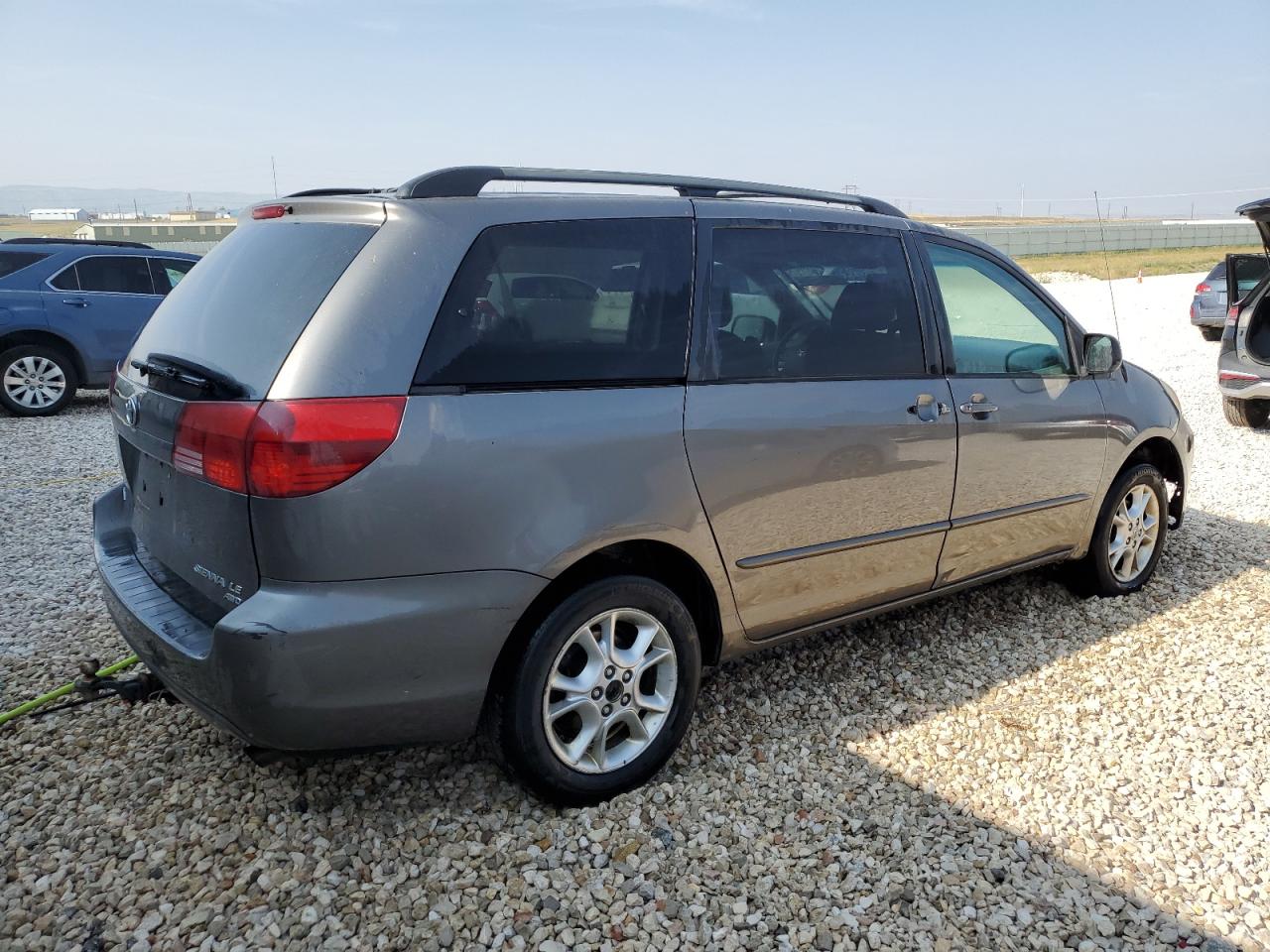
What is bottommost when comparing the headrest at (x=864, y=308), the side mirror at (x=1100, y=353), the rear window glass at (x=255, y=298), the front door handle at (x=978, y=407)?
the front door handle at (x=978, y=407)

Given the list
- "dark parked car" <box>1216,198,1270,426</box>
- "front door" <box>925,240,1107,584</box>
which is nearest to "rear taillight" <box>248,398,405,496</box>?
"front door" <box>925,240,1107,584</box>

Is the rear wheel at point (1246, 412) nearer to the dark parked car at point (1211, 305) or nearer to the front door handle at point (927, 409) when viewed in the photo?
the dark parked car at point (1211, 305)

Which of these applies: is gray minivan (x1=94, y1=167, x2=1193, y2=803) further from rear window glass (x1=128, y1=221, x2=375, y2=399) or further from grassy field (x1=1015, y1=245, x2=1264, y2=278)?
grassy field (x1=1015, y1=245, x2=1264, y2=278)

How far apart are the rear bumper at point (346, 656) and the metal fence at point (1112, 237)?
40905mm

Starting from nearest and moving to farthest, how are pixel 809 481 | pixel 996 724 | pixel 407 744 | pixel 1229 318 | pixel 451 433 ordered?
pixel 451 433
pixel 407 744
pixel 809 481
pixel 996 724
pixel 1229 318

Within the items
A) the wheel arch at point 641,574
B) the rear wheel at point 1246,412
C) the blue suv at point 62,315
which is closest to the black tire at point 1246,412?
the rear wheel at point 1246,412

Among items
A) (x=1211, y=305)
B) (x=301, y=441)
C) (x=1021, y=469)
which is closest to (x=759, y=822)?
(x=301, y=441)

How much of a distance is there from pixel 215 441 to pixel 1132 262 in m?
43.2

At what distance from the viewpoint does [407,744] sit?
261cm

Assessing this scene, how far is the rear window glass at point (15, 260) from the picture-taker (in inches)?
385

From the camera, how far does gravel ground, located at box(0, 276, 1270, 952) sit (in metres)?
2.44

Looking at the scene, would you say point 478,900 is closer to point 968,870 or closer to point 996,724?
point 968,870

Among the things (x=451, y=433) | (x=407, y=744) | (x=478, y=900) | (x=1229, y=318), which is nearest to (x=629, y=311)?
(x=451, y=433)

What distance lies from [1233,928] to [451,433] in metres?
2.37
